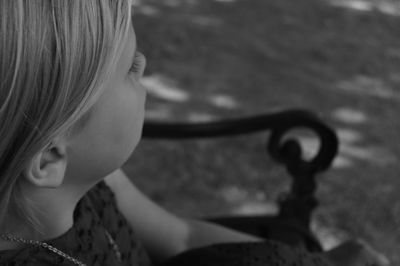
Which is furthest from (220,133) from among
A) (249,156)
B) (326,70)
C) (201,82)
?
(326,70)

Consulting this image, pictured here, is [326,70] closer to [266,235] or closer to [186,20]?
[186,20]

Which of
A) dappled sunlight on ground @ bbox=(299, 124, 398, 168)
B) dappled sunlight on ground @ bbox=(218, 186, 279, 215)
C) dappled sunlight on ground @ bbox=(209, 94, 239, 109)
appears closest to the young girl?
dappled sunlight on ground @ bbox=(218, 186, 279, 215)

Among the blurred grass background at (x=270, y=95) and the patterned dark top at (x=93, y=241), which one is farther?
the blurred grass background at (x=270, y=95)

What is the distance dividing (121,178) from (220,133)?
1.46ft

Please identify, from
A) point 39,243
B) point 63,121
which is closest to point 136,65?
point 63,121

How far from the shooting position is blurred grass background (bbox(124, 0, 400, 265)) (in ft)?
9.67

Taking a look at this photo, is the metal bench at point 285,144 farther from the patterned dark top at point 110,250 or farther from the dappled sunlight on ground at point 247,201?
the dappled sunlight on ground at point 247,201

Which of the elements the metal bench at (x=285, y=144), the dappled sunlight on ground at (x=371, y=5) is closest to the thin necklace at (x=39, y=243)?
the metal bench at (x=285, y=144)

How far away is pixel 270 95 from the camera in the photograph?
11.8ft

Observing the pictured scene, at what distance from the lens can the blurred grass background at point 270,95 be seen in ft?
9.67

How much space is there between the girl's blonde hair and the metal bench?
87 centimetres

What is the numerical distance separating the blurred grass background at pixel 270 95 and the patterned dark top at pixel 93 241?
1.59m

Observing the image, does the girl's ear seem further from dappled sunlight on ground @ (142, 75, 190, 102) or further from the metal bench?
dappled sunlight on ground @ (142, 75, 190, 102)

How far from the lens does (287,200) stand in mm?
1788
